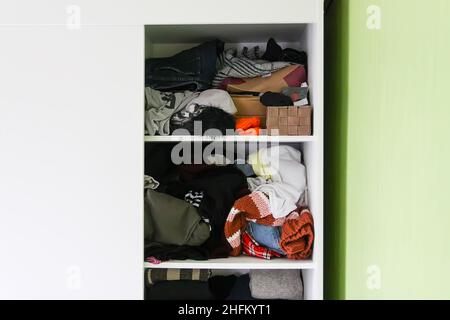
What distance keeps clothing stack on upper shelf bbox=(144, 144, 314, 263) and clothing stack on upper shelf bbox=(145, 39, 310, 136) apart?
0.17 meters

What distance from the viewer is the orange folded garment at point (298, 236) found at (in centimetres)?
164

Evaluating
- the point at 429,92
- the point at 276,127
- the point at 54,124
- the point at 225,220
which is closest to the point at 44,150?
the point at 54,124

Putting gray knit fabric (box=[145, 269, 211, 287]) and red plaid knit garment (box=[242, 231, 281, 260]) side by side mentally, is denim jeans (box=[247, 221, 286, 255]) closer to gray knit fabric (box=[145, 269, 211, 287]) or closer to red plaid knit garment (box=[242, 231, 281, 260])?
red plaid knit garment (box=[242, 231, 281, 260])

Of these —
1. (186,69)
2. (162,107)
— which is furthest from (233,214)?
(186,69)

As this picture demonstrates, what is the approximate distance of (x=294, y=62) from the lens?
1.83m

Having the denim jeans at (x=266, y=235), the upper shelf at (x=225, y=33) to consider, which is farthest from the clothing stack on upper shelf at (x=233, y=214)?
the upper shelf at (x=225, y=33)

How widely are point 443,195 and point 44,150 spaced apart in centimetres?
122

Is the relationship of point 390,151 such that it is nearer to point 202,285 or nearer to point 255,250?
point 255,250

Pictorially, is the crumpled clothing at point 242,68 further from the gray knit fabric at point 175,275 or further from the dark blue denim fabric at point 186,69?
the gray knit fabric at point 175,275

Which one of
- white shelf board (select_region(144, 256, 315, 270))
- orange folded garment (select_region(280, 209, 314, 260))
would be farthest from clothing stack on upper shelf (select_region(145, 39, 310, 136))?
white shelf board (select_region(144, 256, 315, 270))

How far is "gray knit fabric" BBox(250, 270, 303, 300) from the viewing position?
1740 millimetres

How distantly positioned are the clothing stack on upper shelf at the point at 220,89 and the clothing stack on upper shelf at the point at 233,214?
0.17m

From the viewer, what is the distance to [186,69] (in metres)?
1.81

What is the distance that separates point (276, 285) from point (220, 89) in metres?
0.70
